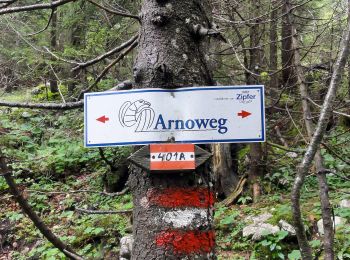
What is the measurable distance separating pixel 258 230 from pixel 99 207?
2.96m

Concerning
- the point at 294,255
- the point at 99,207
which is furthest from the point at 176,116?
the point at 99,207

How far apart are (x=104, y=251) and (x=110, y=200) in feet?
5.14

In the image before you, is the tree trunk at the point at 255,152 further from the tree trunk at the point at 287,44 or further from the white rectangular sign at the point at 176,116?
the white rectangular sign at the point at 176,116

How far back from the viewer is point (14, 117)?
37.3 feet

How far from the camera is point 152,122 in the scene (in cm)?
159

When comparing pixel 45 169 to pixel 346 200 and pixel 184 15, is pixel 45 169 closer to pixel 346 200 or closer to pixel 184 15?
pixel 346 200

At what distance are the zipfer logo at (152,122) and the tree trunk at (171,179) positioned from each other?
0.10m

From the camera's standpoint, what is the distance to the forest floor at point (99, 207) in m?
4.89

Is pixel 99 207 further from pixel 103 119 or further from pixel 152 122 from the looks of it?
pixel 152 122

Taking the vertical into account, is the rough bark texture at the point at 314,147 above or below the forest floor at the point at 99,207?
above

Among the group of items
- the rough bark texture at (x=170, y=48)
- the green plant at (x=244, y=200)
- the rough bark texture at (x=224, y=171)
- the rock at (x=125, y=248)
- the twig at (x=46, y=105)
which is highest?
the rough bark texture at (x=170, y=48)

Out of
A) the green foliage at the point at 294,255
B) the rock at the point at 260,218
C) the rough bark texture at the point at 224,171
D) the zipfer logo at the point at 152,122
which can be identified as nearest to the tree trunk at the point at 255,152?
the rough bark texture at the point at 224,171

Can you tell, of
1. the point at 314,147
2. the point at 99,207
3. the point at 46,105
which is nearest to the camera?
the point at 314,147

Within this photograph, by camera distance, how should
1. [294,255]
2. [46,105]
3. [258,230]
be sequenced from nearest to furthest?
[46,105], [294,255], [258,230]
